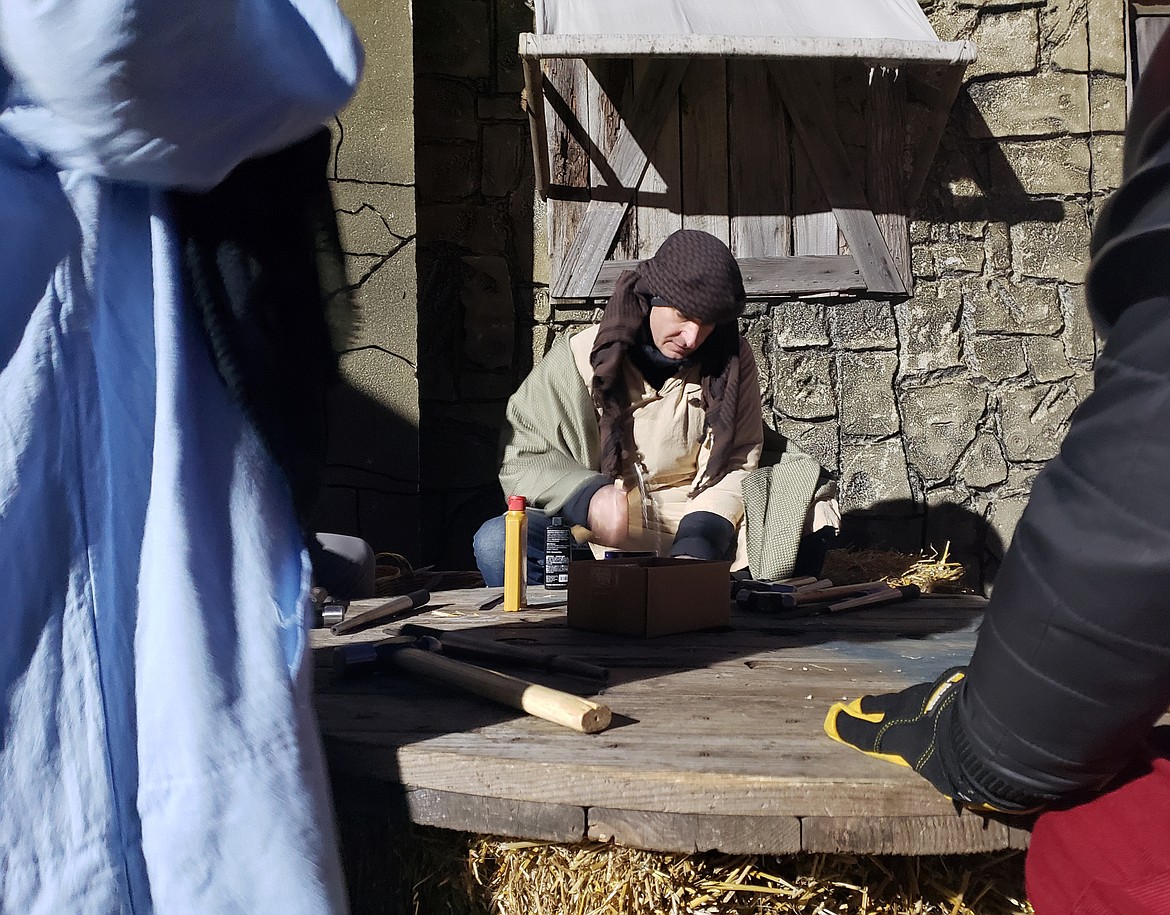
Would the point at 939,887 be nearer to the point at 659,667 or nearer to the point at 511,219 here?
A: the point at 659,667

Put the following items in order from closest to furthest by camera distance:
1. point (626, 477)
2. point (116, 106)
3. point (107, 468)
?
point (116, 106) < point (107, 468) < point (626, 477)

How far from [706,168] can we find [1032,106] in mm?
1491

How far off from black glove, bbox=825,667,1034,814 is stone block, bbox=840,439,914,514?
309cm

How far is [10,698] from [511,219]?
3.51m

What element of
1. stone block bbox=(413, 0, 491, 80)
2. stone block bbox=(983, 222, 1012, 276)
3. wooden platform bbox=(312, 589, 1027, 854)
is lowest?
wooden platform bbox=(312, 589, 1027, 854)

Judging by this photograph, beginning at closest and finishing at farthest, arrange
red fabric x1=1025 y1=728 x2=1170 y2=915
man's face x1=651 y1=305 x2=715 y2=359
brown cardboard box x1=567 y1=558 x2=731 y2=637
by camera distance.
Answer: red fabric x1=1025 y1=728 x2=1170 y2=915 → brown cardboard box x1=567 y1=558 x2=731 y2=637 → man's face x1=651 y1=305 x2=715 y2=359

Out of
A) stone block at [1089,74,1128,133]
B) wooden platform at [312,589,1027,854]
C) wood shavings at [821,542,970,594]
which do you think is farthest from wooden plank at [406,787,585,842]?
stone block at [1089,74,1128,133]

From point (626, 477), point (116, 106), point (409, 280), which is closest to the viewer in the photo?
point (116, 106)

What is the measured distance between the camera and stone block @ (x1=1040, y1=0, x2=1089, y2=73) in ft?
13.8

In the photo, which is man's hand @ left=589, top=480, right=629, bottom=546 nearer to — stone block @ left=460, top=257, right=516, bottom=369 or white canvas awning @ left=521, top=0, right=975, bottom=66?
stone block @ left=460, top=257, right=516, bottom=369

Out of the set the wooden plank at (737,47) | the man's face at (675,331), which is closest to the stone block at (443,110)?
the wooden plank at (737,47)

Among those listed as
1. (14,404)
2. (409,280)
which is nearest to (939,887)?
(14,404)

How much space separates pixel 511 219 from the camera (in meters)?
4.12

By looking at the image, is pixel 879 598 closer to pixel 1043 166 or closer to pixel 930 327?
pixel 930 327
